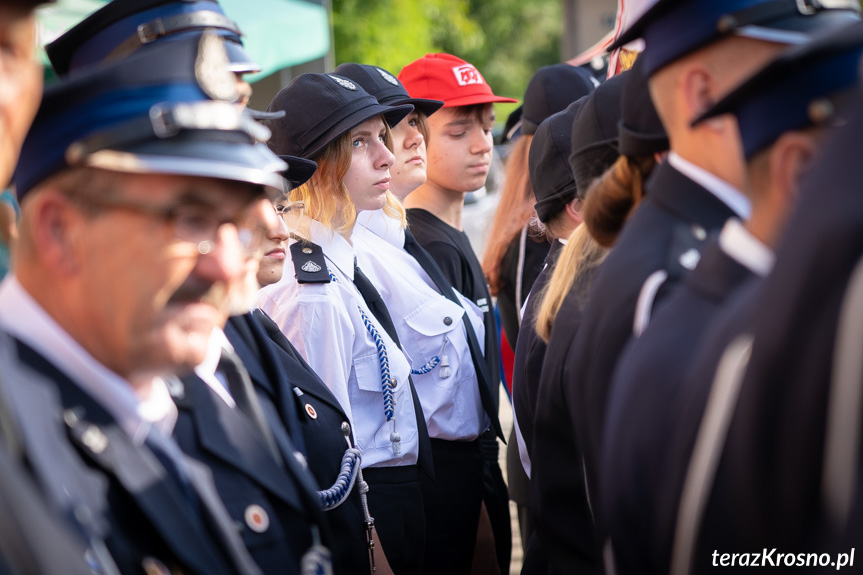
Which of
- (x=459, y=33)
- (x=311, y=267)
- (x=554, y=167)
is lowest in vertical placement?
(x=459, y=33)

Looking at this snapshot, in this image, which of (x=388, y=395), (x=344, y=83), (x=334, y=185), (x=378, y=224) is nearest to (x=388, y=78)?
(x=344, y=83)

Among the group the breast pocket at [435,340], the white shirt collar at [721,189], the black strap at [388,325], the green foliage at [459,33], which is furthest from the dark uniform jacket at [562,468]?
the green foliage at [459,33]

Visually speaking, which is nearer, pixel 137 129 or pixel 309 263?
pixel 137 129

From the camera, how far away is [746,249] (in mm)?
1360

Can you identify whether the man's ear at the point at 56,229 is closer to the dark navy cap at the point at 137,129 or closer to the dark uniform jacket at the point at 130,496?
the dark navy cap at the point at 137,129

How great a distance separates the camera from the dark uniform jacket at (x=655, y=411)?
1360 millimetres

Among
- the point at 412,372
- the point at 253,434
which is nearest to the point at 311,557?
the point at 253,434

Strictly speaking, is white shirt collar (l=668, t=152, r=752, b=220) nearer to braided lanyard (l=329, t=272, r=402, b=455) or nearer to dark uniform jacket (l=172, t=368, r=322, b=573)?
dark uniform jacket (l=172, t=368, r=322, b=573)

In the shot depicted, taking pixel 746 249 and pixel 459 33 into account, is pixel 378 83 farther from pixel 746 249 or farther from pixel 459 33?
pixel 459 33

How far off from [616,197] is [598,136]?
20.2 inches

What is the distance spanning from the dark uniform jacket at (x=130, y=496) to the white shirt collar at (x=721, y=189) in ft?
3.50

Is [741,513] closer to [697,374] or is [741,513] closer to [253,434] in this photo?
[697,374]

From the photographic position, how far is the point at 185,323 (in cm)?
149

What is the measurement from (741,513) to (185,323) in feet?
2.94
